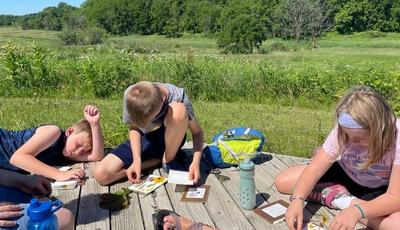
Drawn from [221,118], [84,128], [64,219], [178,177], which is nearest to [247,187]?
[178,177]

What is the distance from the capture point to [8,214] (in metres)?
→ 2.10

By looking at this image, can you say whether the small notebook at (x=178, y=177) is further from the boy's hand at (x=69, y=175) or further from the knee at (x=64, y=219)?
the knee at (x=64, y=219)

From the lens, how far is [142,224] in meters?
2.84

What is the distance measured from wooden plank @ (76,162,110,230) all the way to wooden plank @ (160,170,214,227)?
49cm

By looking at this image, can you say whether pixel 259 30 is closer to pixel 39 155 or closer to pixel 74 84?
pixel 74 84

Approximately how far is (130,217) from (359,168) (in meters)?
1.54

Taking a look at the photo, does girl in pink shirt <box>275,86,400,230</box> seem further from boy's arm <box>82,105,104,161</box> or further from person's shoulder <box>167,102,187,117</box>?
boy's arm <box>82,105,104,161</box>

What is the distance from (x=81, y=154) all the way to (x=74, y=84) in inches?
204

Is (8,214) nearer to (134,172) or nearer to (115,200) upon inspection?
(115,200)

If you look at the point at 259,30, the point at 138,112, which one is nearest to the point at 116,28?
the point at 259,30

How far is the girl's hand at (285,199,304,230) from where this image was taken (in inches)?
106

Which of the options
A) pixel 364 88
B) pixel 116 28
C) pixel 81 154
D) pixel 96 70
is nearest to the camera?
pixel 364 88

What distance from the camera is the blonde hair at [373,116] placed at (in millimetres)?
2494

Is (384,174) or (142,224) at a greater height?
(384,174)
